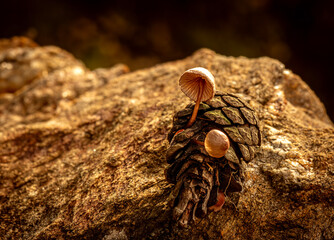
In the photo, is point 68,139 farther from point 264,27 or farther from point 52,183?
point 264,27

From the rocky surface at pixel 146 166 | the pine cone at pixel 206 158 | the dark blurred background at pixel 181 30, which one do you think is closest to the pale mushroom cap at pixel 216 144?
the pine cone at pixel 206 158

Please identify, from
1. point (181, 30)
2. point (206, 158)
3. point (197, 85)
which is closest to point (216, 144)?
point (206, 158)

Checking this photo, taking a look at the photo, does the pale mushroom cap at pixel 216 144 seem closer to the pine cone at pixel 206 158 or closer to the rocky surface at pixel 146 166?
the pine cone at pixel 206 158

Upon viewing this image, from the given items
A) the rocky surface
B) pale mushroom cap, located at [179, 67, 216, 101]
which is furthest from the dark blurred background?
pale mushroom cap, located at [179, 67, 216, 101]

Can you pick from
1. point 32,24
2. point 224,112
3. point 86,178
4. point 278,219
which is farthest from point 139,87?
point 32,24

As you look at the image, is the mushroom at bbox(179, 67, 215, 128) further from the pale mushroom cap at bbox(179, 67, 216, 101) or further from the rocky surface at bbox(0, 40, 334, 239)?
the rocky surface at bbox(0, 40, 334, 239)
